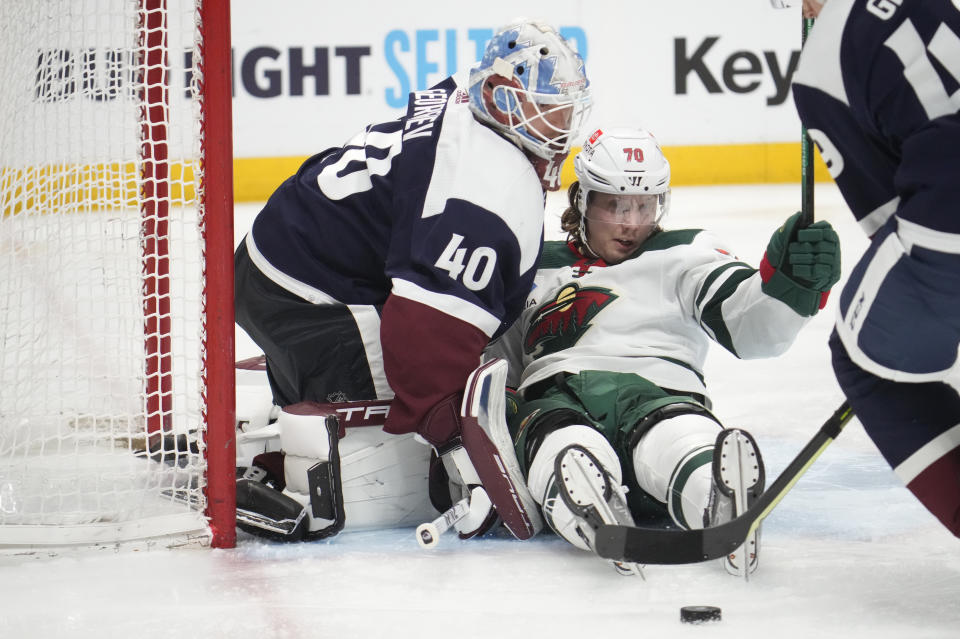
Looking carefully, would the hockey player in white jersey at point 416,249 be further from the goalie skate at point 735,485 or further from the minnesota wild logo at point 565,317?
the goalie skate at point 735,485

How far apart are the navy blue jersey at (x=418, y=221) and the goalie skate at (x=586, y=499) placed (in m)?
0.28

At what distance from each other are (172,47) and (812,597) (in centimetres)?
148

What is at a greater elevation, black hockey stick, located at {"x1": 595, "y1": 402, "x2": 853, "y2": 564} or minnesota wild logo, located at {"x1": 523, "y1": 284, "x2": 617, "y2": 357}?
minnesota wild logo, located at {"x1": 523, "y1": 284, "x2": 617, "y2": 357}

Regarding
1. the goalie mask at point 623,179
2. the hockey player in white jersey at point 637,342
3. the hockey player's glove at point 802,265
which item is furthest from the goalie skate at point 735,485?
the goalie mask at point 623,179

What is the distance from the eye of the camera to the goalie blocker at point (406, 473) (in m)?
2.08

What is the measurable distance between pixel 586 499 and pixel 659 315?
54 centimetres

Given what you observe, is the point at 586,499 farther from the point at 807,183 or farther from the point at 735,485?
the point at 807,183

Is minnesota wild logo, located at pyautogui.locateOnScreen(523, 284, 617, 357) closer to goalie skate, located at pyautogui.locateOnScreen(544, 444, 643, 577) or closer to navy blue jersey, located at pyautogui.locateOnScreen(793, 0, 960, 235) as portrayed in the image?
goalie skate, located at pyautogui.locateOnScreen(544, 444, 643, 577)

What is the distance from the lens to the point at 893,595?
1825 mm

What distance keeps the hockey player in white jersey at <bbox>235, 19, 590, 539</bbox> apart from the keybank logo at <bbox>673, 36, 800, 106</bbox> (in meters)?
4.74

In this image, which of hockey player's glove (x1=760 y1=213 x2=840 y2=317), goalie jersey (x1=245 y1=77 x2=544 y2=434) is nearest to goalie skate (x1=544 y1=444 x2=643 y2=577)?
goalie jersey (x1=245 y1=77 x2=544 y2=434)

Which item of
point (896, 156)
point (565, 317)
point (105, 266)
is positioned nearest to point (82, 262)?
point (105, 266)

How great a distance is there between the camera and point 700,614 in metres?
1.72

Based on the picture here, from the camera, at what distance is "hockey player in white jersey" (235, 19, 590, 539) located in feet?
6.81
